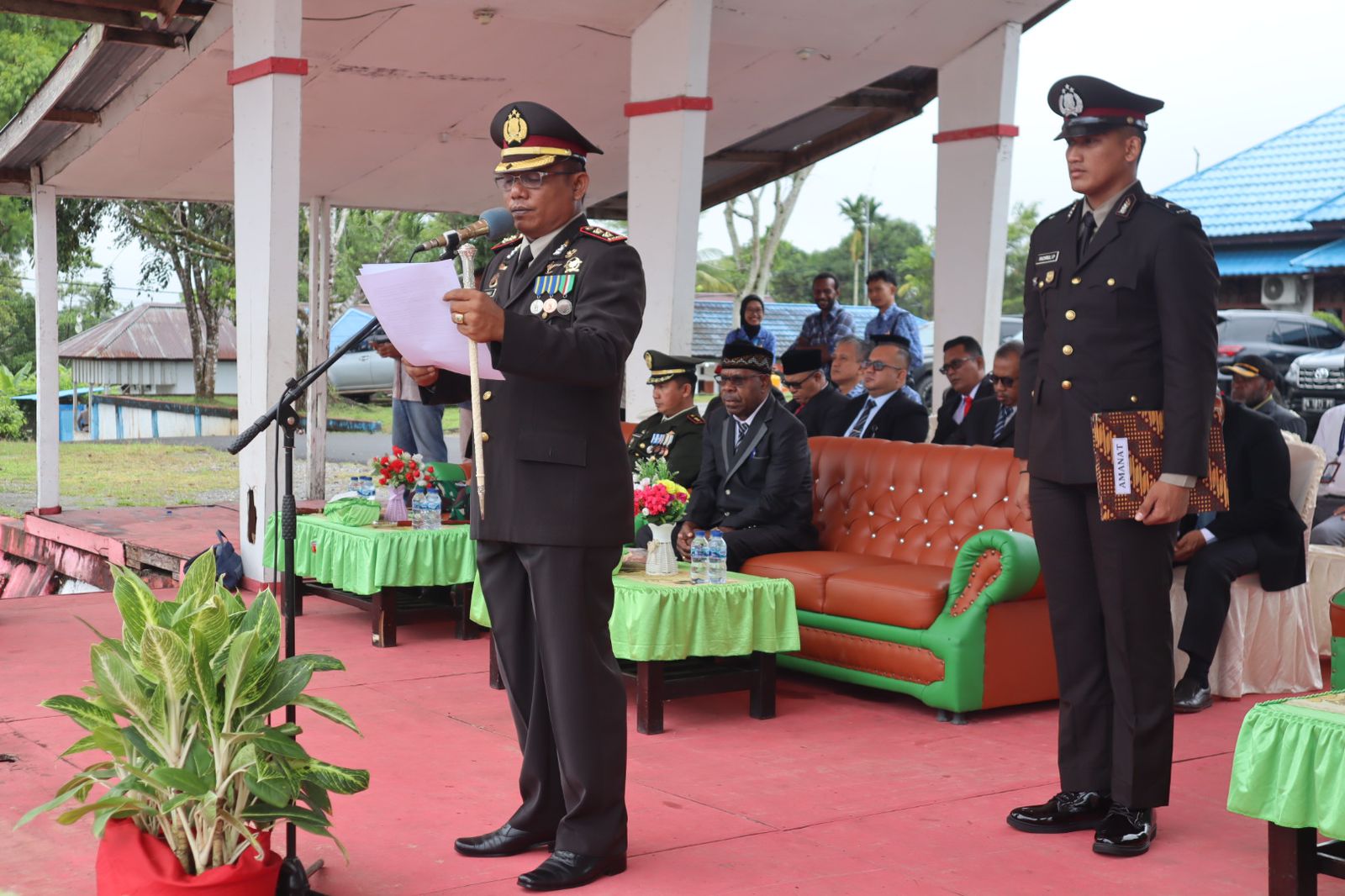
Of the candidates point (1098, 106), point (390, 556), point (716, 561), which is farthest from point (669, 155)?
point (1098, 106)

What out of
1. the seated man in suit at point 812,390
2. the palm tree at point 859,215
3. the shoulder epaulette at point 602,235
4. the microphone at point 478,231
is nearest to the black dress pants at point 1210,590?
the seated man in suit at point 812,390

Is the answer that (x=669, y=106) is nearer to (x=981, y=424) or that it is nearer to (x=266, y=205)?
(x=266, y=205)

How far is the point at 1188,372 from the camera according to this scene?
3523 millimetres

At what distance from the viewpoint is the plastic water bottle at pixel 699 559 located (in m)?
5.40

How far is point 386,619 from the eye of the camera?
6.70 metres

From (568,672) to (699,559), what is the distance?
215cm

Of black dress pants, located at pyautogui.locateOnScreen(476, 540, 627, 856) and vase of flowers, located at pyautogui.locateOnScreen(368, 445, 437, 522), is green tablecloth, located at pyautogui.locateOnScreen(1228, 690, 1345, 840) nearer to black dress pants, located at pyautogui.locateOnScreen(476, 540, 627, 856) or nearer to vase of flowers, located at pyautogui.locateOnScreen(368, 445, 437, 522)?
black dress pants, located at pyautogui.locateOnScreen(476, 540, 627, 856)

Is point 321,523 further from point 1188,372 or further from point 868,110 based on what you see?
point 868,110

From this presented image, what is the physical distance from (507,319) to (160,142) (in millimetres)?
9007

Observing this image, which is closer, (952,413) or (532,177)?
(532,177)

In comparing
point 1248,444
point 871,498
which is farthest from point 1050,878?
point 871,498

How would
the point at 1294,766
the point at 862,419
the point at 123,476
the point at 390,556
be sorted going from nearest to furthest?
the point at 1294,766
the point at 390,556
the point at 862,419
the point at 123,476

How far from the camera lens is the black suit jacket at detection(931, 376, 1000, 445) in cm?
786

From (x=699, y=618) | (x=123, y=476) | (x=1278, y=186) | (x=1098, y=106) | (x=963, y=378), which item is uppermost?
(x=1278, y=186)
